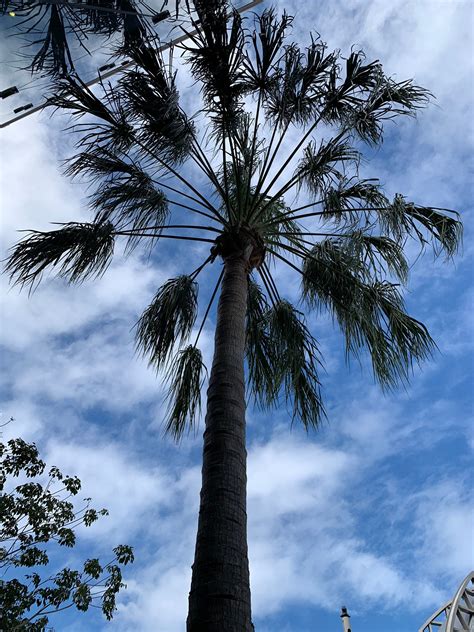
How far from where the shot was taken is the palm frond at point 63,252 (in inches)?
256

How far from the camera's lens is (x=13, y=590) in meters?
8.19

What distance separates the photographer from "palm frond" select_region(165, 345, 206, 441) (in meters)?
7.39

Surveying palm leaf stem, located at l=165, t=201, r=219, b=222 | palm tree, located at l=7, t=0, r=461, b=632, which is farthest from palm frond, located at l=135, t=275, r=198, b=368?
palm leaf stem, located at l=165, t=201, r=219, b=222

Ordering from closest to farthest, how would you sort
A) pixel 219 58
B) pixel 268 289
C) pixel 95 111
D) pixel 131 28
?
pixel 131 28 → pixel 219 58 → pixel 95 111 → pixel 268 289

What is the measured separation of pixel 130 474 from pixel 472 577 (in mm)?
10751

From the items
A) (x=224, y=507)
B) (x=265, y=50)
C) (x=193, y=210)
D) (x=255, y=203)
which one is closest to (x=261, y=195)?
(x=255, y=203)

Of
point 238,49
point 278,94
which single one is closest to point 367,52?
point 278,94

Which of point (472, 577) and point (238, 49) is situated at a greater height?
point (238, 49)

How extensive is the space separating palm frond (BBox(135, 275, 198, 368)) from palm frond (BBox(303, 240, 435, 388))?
6.98 ft

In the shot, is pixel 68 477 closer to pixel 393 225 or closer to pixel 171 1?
pixel 393 225

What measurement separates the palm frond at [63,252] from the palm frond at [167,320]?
128 centimetres

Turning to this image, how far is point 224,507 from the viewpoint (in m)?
3.68

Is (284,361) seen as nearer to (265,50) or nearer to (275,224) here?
(275,224)

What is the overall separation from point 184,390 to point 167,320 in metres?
1.06
